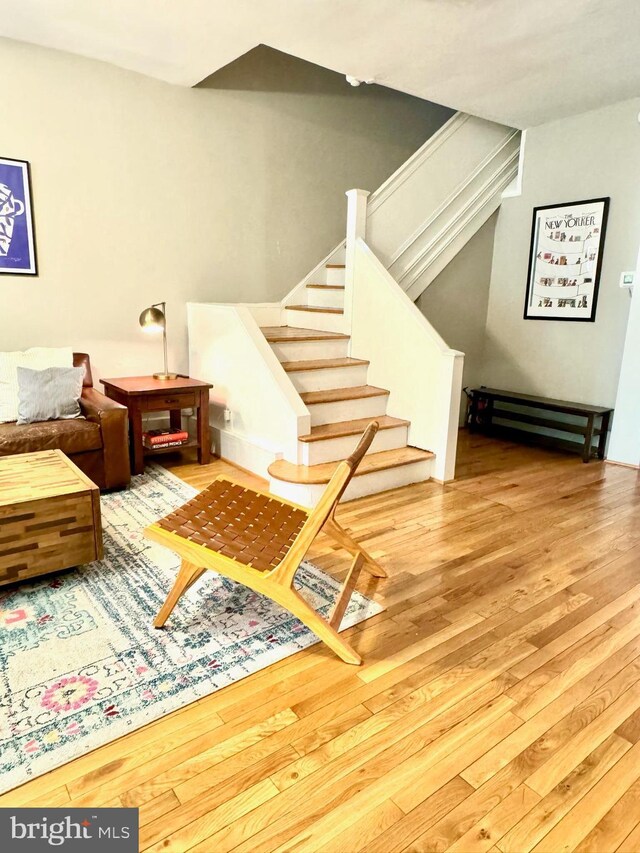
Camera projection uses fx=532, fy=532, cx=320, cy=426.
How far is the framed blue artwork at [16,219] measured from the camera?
3.46 meters

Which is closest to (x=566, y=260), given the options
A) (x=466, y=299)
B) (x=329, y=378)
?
(x=466, y=299)

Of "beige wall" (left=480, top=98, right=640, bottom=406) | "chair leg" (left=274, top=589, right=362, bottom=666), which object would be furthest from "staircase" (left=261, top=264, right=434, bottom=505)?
"beige wall" (left=480, top=98, right=640, bottom=406)

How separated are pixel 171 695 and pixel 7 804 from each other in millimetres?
483

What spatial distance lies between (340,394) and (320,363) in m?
0.31

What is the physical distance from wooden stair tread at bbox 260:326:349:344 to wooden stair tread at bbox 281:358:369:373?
0.54 feet

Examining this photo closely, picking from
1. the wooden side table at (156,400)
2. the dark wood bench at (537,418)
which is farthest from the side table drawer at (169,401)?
the dark wood bench at (537,418)

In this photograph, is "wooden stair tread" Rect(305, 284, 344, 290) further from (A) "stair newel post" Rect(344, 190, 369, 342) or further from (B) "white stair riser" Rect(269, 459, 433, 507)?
(B) "white stair riser" Rect(269, 459, 433, 507)

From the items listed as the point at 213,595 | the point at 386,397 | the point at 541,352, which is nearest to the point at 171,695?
the point at 213,595

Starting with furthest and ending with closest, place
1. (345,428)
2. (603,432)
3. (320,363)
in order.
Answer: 1. (603,432)
2. (320,363)
3. (345,428)

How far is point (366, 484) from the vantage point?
339cm

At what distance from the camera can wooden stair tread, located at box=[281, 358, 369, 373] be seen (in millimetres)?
3801

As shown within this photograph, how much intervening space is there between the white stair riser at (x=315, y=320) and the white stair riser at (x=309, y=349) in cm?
17

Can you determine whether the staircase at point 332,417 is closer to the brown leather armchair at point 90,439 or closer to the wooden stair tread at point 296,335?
the wooden stair tread at point 296,335

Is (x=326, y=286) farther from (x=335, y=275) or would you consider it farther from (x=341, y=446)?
(x=341, y=446)
